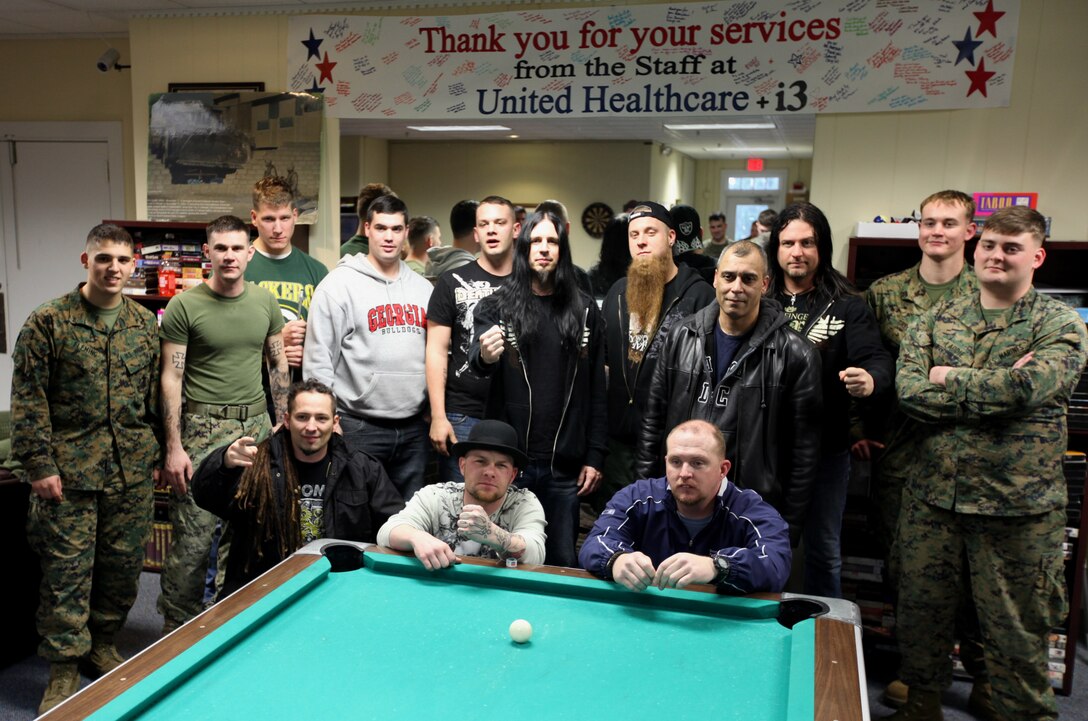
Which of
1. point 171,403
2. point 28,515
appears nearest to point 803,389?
point 171,403

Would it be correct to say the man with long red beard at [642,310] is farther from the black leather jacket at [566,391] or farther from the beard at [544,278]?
the beard at [544,278]

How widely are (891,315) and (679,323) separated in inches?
41.1

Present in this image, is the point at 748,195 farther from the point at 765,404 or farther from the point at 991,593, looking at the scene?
the point at 765,404

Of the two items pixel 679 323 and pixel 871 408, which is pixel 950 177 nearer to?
pixel 871 408

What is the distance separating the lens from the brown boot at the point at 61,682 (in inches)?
124

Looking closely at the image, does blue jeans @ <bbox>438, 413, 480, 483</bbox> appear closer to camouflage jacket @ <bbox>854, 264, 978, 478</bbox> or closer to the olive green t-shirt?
the olive green t-shirt

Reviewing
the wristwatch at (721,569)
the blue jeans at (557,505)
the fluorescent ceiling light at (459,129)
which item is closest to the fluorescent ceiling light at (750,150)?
the fluorescent ceiling light at (459,129)

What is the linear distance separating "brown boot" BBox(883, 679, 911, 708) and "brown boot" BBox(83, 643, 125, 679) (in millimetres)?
3121

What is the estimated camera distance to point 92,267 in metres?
3.05

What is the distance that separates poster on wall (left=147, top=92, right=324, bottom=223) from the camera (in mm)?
5168

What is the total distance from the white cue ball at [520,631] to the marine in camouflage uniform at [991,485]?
68.8 inches

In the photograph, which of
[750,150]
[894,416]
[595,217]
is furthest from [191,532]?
[750,150]

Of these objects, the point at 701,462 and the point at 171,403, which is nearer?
the point at 701,462

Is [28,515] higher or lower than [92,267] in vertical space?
lower
